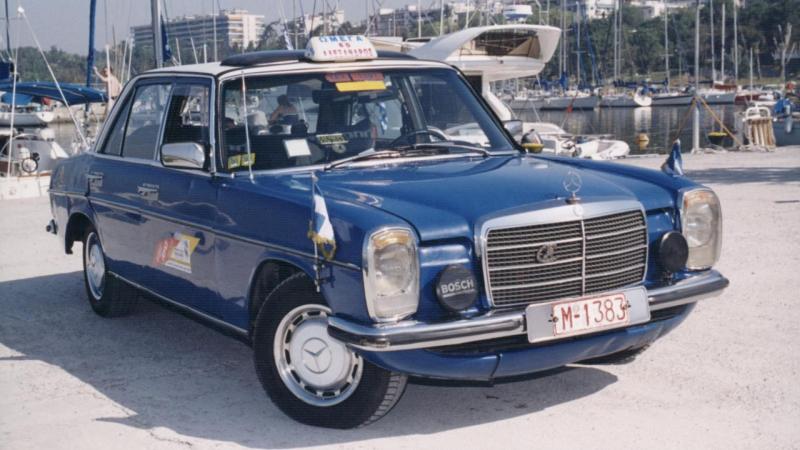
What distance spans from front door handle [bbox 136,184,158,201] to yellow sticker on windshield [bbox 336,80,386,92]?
133cm

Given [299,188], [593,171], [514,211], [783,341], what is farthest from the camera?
[783,341]

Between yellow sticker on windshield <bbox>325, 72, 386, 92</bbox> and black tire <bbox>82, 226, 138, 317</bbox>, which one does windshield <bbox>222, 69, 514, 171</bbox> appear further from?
black tire <bbox>82, 226, 138, 317</bbox>

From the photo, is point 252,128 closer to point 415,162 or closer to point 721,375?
point 415,162

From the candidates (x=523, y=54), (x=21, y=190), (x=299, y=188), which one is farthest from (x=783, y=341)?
(x=523, y=54)

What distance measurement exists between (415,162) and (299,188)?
3.00 ft

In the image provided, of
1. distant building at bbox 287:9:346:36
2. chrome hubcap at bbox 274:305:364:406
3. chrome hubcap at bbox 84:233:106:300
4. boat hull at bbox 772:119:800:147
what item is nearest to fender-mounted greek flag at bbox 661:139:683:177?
chrome hubcap at bbox 274:305:364:406

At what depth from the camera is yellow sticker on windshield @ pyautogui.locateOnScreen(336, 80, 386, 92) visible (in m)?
6.53

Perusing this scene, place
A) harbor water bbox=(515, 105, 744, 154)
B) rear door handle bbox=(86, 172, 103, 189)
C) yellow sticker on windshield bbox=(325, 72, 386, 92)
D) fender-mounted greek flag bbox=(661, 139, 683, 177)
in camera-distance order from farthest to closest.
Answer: harbor water bbox=(515, 105, 744, 154) → rear door handle bbox=(86, 172, 103, 189) → yellow sticker on windshield bbox=(325, 72, 386, 92) → fender-mounted greek flag bbox=(661, 139, 683, 177)

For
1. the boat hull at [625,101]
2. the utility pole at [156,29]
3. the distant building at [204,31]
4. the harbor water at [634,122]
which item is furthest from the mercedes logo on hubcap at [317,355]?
the boat hull at [625,101]

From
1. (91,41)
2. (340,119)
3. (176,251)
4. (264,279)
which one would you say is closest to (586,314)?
(264,279)

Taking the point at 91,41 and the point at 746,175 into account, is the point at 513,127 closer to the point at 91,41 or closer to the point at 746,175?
the point at 746,175

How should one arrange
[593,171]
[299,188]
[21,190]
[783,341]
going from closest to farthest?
1. [299,188]
2. [593,171]
3. [783,341]
4. [21,190]

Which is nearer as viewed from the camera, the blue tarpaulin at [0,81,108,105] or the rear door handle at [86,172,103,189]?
the rear door handle at [86,172,103,189]

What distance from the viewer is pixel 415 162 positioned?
6191mm
